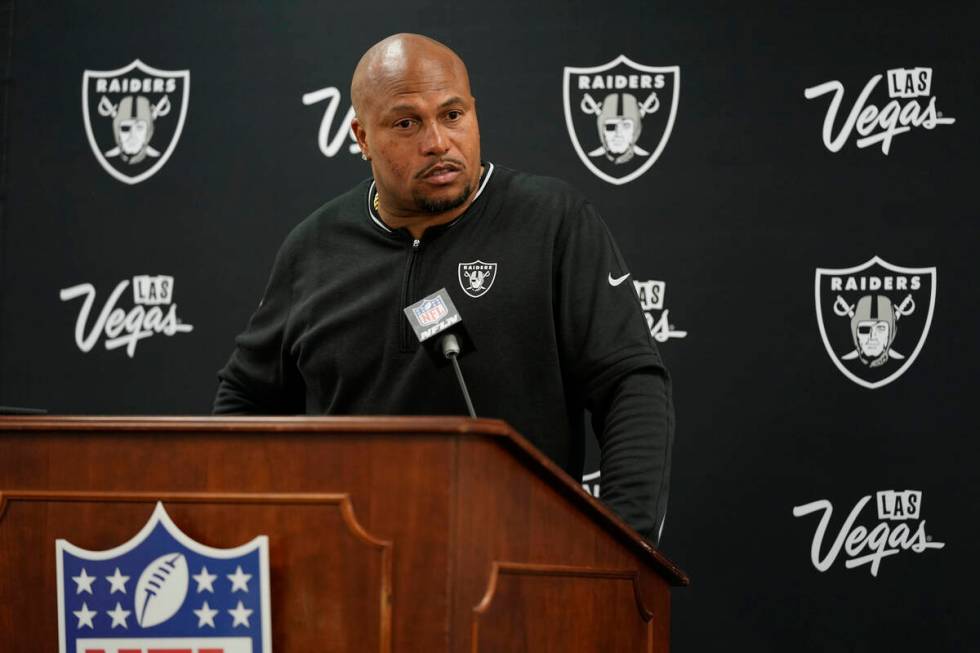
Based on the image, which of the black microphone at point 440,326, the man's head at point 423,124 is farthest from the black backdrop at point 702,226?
the black microphone at point 440,326

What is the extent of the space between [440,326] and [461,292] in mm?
262

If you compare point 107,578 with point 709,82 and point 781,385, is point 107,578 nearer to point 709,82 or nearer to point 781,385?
point 781,385

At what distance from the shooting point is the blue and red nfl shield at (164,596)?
131 centimetres

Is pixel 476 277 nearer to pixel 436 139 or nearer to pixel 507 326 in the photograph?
pixel 507 326

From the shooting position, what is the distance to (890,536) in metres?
3.05

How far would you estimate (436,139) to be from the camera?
7.32ft

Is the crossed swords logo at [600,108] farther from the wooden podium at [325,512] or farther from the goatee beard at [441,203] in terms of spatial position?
the wooden podium at [325,512]

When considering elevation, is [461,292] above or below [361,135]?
below

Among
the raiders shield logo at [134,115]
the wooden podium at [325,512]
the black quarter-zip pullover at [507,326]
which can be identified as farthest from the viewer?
the raiders shield logo at [134,115]

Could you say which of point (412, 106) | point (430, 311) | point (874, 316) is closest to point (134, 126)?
point (412, 106)

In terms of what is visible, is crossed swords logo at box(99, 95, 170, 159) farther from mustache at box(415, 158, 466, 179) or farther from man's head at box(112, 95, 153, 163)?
mustache at box(415, 158, 466, 179)

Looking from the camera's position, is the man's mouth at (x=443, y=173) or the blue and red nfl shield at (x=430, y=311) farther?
the man's mouth at (x=443, y=173)

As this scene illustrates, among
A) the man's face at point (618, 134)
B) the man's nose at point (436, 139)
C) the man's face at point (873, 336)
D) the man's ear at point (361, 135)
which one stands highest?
the man's face at point (618, 134)

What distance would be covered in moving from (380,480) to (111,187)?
2426 mm
